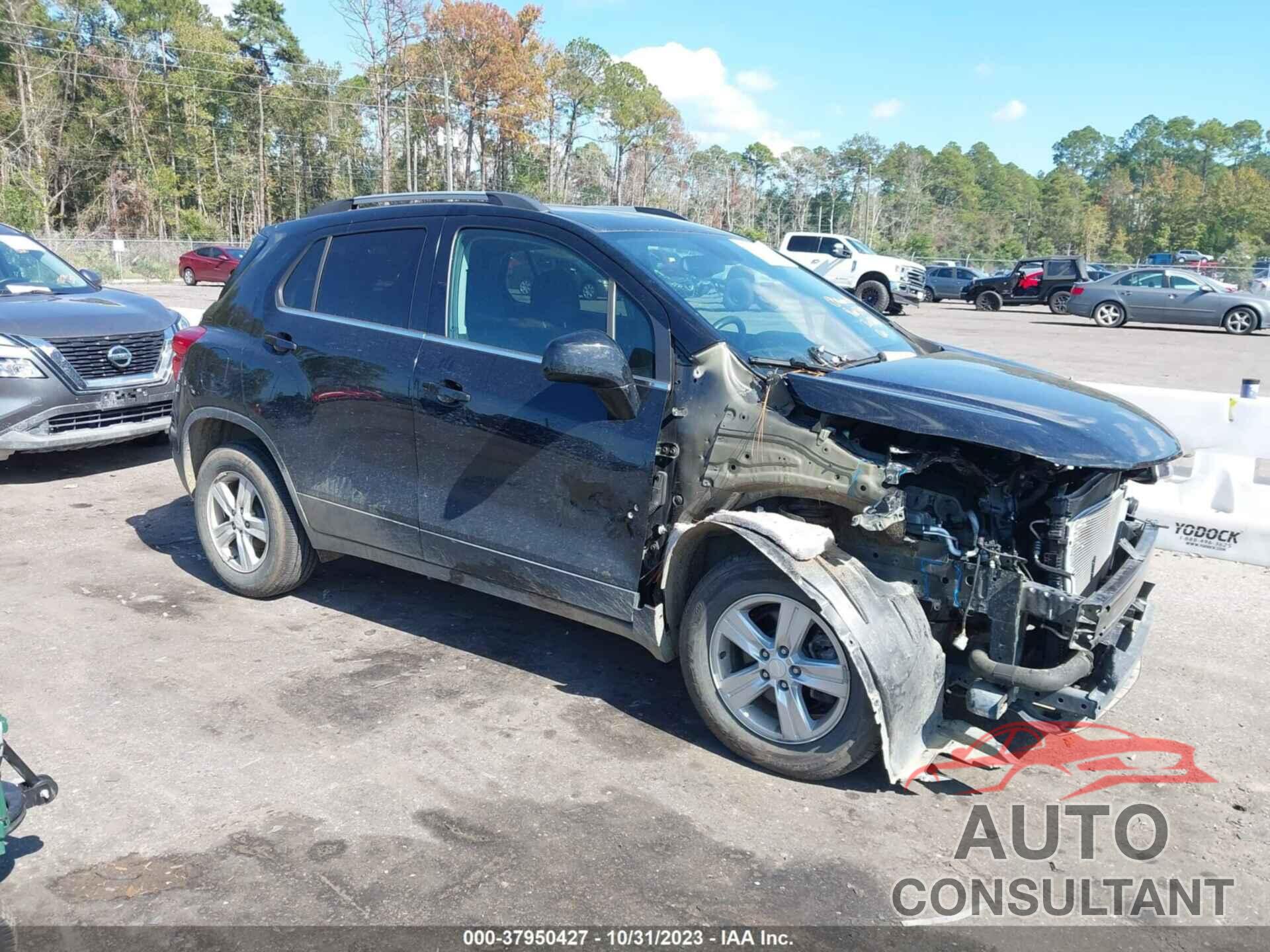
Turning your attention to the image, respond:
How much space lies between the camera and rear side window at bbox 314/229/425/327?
462 centimetres

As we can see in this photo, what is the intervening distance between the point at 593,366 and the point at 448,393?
0.93 metres

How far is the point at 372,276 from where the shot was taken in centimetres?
478

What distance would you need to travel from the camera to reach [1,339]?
24.4 feet

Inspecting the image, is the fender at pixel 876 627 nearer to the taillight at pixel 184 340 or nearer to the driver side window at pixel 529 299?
the driver side window at pixel 529 299

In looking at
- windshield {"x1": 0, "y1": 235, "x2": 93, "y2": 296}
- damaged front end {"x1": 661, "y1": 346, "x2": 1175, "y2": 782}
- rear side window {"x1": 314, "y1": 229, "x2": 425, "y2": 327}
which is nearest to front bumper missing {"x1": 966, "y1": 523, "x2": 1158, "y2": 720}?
damaged front end {"x1": 661, "y1": 346, "x2": 1175, "y2": 782}

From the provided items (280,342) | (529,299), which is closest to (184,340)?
(280,342)

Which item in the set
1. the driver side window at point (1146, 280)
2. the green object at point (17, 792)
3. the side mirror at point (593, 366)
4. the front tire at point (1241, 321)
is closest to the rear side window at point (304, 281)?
the side mirror at point (593, 366)

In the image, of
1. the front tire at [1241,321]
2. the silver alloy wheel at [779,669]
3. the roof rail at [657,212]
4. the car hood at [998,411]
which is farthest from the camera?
the front tire at [1241,321]

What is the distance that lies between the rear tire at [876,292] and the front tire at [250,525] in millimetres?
22683

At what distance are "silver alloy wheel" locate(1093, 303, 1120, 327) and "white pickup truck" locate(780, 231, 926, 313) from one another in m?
4.53

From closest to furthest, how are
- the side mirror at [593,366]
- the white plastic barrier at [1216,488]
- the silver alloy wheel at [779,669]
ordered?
1. the silver alloy wheel at [779,669]
2. the side mirror at [593,366]
3. the white plastic barrier at [1216,488]

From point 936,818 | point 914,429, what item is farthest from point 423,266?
point 936,818

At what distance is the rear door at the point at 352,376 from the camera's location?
455cm

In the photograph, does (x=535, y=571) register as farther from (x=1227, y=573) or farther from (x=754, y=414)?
(x=1227, y=573)
